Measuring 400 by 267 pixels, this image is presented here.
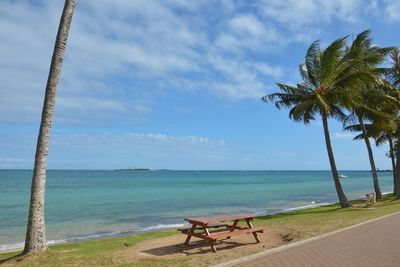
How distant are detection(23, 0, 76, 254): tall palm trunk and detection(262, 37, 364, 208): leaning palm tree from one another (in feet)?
41.9

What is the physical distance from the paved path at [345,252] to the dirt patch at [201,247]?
3.12ft

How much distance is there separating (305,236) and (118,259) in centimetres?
463

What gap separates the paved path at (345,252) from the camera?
753 cm

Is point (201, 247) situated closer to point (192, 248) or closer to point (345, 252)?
point (192, 248)

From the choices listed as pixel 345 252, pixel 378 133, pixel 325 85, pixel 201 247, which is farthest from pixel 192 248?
pixel 378 133

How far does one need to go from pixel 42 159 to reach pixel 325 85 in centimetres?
1459

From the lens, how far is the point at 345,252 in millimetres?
8430

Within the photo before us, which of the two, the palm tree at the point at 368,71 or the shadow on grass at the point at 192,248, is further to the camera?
the palm tree at the point at 368,71

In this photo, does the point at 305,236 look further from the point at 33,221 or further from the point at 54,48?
the point at 54,48

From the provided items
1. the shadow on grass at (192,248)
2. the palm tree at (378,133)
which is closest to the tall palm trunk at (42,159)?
the shadow on grass at (192,248)

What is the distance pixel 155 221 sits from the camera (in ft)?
72.1

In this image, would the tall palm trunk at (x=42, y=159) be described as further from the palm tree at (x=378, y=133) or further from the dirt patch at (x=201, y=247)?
the palm tree at (x=378, y=133)

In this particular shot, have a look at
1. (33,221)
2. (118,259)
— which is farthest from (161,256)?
(33,221)

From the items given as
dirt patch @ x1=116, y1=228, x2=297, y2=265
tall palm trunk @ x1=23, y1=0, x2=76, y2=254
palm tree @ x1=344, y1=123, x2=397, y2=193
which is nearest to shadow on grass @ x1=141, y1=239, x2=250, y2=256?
dirt patch @ x1=116, y1=228, x2=297, y2=265
